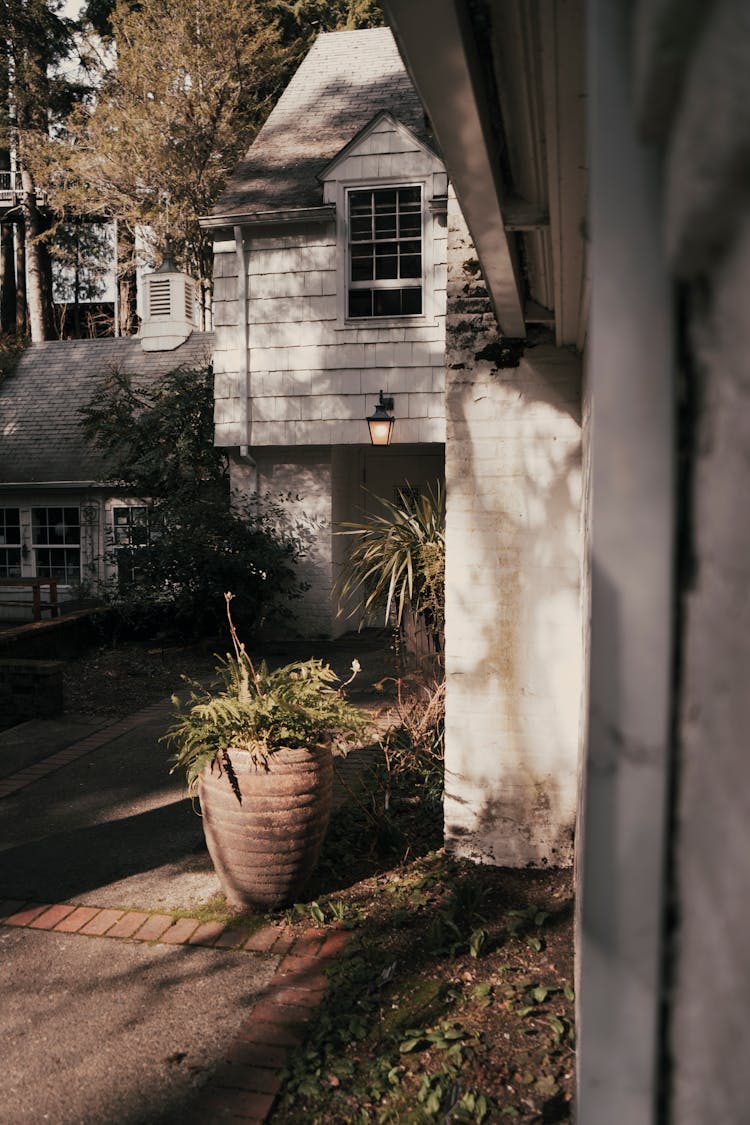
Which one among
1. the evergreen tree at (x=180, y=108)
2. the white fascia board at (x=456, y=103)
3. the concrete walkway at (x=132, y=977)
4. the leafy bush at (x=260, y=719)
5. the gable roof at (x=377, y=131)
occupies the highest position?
the evergreen tree at (x=180, y=108)

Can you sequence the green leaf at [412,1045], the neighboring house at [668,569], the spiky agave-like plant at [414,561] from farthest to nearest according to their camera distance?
the spiky agave-like plant at [414,561], the green leaf at [412,1045], the neighboring house at [668,569]

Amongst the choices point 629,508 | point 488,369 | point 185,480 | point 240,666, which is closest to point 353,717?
point 240,666

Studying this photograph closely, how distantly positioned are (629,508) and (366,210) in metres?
11.6

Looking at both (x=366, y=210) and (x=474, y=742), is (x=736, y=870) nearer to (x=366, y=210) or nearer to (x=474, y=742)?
(x=474, y=742)

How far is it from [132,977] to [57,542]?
12.9 metres

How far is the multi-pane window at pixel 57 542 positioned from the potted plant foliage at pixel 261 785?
12047mm

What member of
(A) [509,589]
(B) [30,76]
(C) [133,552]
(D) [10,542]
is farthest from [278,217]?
(B) [30,76]

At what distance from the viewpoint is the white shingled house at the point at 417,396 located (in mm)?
4328

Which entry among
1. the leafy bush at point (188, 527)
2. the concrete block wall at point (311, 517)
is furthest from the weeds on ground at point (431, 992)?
the concrete block wall at point (311, 517)

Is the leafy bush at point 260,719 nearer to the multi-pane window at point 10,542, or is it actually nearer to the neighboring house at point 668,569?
the neighboring house at point 668,569

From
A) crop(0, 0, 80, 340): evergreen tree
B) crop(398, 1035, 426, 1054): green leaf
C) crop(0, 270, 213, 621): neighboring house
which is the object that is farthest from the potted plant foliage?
crop(0, 0, 80, 340): evergreen tree

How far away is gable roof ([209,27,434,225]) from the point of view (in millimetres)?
11710

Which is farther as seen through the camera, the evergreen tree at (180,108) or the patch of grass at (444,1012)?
the evergreen tree at (180,108)

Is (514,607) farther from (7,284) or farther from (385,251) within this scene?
(7,284)
